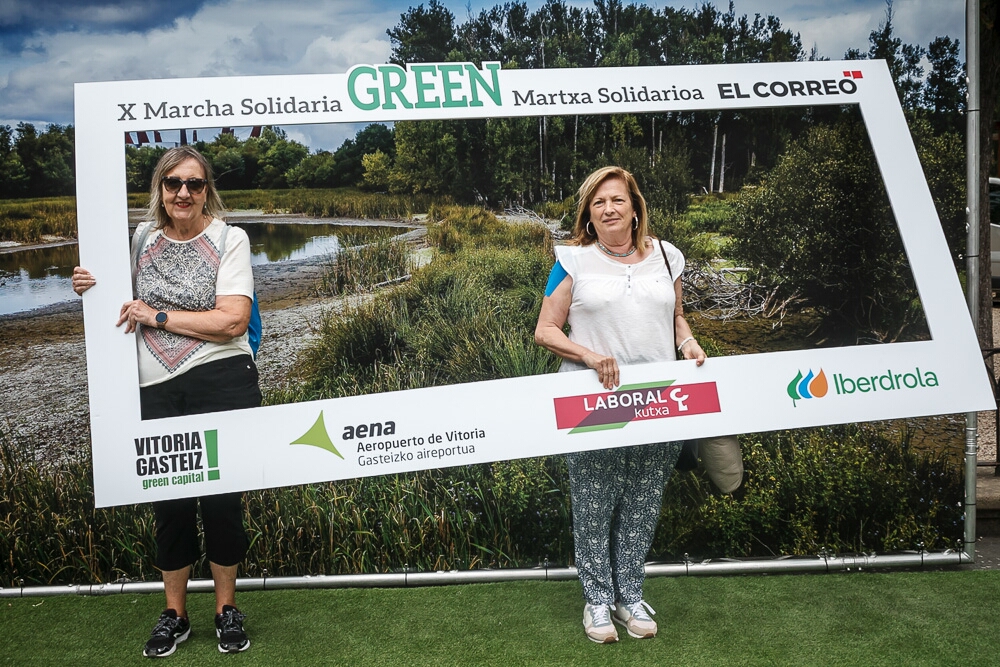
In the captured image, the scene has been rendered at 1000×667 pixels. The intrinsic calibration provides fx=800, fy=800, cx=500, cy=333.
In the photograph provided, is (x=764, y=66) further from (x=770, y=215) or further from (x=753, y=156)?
(x=770, y=215)

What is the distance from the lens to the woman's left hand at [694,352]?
117 inches

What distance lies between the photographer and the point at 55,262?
3420 millimetres

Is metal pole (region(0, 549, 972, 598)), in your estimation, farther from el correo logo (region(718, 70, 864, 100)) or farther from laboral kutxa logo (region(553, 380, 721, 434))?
el correo logo (region(718, 70, 864, 100))

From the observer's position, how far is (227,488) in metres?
2.84

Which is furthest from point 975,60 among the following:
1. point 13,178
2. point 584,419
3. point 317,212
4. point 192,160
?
point 13,178

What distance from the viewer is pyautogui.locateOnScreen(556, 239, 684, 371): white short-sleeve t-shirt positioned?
2.83 m

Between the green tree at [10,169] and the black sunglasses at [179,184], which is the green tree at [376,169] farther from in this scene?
the green tree at [10,169]

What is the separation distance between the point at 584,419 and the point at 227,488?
1.30 metres

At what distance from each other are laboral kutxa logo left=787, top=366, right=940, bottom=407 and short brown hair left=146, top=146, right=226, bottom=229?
2.27 metres

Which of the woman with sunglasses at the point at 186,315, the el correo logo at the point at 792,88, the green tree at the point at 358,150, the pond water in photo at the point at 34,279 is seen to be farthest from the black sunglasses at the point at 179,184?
the el correo logo at the point at 792,88

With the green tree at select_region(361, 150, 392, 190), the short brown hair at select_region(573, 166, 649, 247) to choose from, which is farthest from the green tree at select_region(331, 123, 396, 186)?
the short brown hair at select_region(573, 166, 649, 247)

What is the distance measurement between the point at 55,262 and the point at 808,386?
124 inches

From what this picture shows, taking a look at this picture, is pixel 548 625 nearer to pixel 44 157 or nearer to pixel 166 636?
pixel 166 636

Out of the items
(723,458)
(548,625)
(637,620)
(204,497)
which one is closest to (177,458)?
(204,497)
